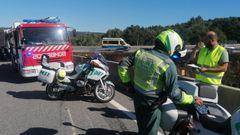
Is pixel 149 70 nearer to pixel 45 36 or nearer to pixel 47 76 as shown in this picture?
pixel 47 76

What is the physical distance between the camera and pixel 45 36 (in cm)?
1545

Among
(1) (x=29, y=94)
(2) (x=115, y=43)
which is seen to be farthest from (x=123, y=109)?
(2) (x=115, y=43)

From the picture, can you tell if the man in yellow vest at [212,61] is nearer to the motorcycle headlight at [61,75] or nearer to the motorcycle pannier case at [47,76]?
the motorcycle headlight at [61,75]

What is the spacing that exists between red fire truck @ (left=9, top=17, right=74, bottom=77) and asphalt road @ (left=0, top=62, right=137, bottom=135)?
371 centimetres

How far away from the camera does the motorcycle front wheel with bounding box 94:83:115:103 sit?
32.3 feet

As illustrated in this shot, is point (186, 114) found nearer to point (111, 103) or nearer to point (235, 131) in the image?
point (235, 131)

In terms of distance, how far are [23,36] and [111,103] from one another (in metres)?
6.88

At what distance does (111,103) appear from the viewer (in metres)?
9.72

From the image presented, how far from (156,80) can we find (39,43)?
1198cm

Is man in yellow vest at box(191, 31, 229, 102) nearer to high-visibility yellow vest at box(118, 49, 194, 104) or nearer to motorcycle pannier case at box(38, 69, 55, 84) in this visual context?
high-visibility yellow vest at box(118, 49, 194, 104)

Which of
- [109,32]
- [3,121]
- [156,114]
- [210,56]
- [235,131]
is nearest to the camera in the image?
[235,131]

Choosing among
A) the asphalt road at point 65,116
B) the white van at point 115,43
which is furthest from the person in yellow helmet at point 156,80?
the white van at point 115,43

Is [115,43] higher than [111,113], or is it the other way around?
[111,113]

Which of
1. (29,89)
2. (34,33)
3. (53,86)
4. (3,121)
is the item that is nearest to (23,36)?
(34,33)
